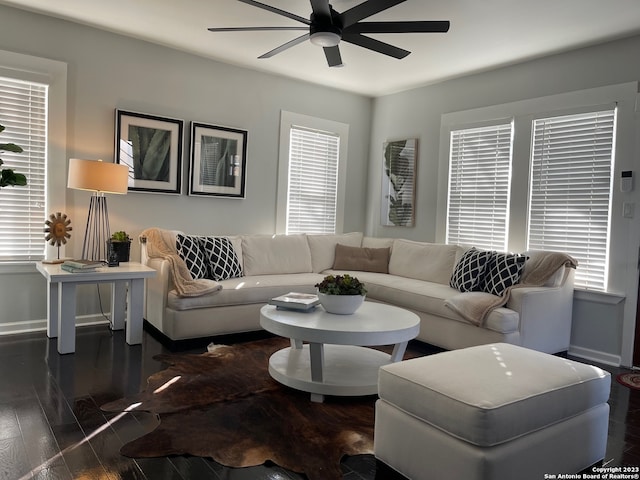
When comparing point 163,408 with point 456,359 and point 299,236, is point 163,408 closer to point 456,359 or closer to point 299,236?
point 456,359

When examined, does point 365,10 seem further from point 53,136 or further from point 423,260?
point 53,136

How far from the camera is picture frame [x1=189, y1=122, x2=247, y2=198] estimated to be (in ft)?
15.9

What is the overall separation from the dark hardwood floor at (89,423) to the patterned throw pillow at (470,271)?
1.25 metres

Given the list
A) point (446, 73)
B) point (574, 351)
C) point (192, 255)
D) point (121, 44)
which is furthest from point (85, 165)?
point (574, 351)

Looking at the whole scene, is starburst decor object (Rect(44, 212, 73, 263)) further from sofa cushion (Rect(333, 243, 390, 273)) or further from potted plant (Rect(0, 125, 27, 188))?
sofa cushion (Rect(333, 243, 390, 273))

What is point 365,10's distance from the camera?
270cm

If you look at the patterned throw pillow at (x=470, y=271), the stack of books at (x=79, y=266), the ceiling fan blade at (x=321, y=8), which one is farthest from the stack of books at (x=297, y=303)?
the ceiling fan blade at (x=321, y=8)

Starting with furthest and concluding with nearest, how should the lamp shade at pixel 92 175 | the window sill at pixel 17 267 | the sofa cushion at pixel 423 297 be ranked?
the window sill at pixel 17 267, the lamp shade at pixel 92 175, the sofa cushion at pixel 423 297

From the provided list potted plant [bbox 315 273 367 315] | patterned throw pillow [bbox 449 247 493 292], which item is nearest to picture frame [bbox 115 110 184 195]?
potted plant [bbox 315 273 367 315]

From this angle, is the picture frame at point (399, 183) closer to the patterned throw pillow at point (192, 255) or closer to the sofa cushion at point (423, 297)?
the sofa cushion at point (423, 297)

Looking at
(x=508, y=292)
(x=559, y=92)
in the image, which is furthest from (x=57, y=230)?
(x=559, y=92)

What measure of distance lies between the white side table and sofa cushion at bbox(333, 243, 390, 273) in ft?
7.26

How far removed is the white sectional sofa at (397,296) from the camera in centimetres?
370

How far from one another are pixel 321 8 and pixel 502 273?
252cm
